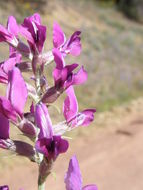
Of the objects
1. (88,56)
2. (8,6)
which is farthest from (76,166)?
(8,6)

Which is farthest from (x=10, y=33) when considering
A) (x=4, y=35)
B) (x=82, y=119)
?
(x=82, y=119)

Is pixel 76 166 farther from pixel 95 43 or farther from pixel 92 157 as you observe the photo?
pixel 95 43

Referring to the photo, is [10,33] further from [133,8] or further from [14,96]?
[133,8]

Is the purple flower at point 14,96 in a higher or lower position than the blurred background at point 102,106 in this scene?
higher

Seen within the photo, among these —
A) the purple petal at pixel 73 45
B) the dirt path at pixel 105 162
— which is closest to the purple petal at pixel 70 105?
the purple petal at pixel 73 45

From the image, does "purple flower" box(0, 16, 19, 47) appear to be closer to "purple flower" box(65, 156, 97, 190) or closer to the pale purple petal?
the pale purple petal

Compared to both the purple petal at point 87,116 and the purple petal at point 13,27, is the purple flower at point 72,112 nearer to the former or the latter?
the purple petal at point 87,116
